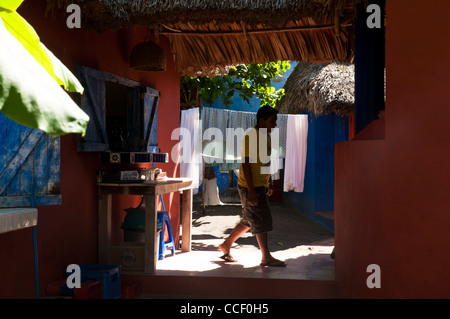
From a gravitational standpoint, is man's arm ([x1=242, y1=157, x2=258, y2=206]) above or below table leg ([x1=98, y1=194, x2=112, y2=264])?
above

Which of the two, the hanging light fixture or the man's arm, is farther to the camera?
the hanging light fixture

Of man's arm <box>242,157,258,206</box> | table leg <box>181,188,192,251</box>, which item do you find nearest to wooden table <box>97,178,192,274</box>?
man's arm <box>242,157,258,206</box>

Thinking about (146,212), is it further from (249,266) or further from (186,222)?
(186,222)

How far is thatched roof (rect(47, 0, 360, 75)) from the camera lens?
4.61 m

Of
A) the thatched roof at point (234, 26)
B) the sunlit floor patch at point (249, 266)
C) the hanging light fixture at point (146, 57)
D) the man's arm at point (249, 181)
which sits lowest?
the sunlit floor patch at point (249, 266)

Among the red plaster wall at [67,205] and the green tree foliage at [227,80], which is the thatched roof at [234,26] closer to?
the red plaster wall at [67,205]

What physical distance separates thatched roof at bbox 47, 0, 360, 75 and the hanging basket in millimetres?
248

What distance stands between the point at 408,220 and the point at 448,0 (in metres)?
1.27

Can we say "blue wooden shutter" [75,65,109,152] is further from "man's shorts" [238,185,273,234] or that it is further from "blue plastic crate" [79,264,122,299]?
"man's shorts" [238,185,273,234]

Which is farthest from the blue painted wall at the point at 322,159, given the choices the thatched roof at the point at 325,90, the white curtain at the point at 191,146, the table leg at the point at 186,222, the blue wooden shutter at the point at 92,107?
the blue wooden shutter at the point at 92,107

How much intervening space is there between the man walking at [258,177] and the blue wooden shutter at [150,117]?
1332 mm

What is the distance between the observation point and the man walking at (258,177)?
525 cm

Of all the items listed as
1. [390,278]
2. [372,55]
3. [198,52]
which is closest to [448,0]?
[390,278]

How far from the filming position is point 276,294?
4.74 metres
